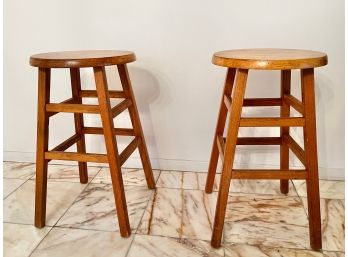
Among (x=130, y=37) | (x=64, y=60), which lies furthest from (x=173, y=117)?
(x=64, y=60)

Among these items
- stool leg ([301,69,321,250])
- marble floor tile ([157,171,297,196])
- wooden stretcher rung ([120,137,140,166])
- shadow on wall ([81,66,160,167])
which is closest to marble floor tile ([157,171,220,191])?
marble floor tile ([157,171,297,196])

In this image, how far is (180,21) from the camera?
1.41 meters

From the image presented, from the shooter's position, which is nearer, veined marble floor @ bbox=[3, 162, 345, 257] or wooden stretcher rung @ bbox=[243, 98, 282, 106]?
veined marble floor @ bbox=[3, 162, 345, 257]

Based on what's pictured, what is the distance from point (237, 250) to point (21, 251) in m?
0.75

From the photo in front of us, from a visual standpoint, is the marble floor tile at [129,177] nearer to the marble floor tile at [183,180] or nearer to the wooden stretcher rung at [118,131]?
the marble floor tile at [183,180]

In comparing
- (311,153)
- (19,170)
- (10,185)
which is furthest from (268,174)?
(19,170)

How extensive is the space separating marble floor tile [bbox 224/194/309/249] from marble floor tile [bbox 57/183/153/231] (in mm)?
383

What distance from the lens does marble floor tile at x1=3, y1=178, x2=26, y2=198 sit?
147cm

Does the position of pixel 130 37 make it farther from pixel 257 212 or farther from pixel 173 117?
pixel 257 212

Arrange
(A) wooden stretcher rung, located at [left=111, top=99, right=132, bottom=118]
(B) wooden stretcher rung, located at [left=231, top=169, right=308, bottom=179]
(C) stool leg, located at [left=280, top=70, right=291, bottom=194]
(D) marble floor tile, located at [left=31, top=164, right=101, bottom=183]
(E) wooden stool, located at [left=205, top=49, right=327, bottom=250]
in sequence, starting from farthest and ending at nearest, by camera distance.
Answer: (D) marble floor tile, located at [left=31, top=164, right=101, bottom=183] → (C) stool leg, located at [left=280, top=70, right=291, bottom=194] → (A) wooden stretcher rung, located at [left=111, top=99, right=132, bottom=118] → (B) wooden stretcher rung, located at [left=231, top=169, right=308, bottom=179] → (E) wooden stool, located at [left=205, top=49, right=327, bottom=250]

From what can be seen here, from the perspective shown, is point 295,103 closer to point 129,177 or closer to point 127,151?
point 127,151

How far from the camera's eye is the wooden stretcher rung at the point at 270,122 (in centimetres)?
96

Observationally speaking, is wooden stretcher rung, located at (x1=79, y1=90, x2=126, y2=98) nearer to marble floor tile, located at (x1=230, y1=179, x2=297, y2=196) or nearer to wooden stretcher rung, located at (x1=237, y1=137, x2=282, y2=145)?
wooden stretcher rung, located at (x1=237, y1=137, x2=282, y2=145)

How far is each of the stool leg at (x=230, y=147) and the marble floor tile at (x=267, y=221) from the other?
0.10 metres
